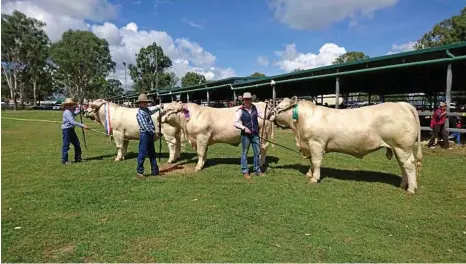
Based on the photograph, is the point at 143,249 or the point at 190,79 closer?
the point at 143,249

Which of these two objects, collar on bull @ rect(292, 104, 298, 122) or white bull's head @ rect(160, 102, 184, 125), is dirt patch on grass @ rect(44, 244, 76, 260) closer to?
collar on bull @ rect(292, 104, 298, 122)

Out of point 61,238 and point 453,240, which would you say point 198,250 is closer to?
point 61,238

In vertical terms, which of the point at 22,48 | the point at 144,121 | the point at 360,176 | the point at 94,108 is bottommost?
the point at 360,176

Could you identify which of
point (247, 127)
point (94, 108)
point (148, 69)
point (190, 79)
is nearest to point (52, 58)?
point (148, 69)

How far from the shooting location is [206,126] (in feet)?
29.4

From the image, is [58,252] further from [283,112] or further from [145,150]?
[283,112]

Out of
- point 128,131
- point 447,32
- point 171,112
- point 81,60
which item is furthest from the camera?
point 81,60

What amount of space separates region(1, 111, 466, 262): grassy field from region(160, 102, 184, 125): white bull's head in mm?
1787

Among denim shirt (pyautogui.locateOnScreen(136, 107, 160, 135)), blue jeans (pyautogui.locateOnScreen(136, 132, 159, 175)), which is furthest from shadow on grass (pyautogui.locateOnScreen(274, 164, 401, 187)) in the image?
denim shirt (pyautogui.locateOnScreen(136, 107, 160, 135))

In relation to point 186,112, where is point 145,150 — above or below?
below

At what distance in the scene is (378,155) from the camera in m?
10.9

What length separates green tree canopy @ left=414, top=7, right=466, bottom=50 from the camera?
3447 centimetres

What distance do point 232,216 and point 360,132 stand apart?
3285 millimetres

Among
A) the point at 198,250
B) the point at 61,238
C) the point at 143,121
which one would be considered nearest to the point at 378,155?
the point at 143,121
